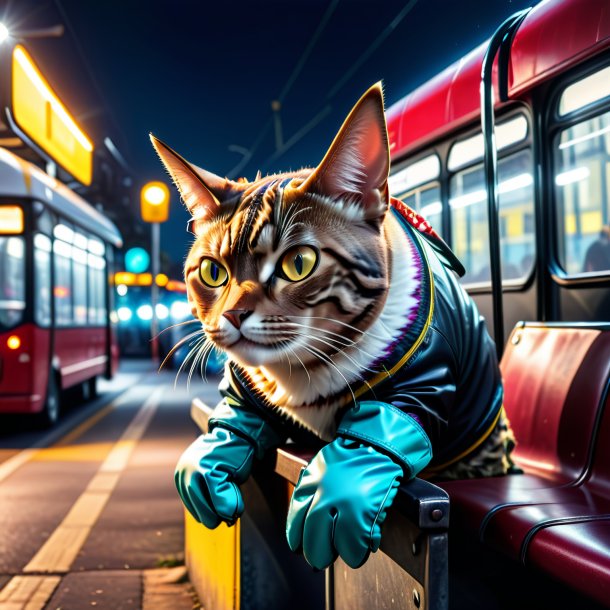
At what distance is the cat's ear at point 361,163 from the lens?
65.2 inches

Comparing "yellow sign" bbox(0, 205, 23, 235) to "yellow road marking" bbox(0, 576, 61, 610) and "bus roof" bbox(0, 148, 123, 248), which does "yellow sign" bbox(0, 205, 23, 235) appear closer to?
"bus roof" bbox(0, 148, 123, 248)

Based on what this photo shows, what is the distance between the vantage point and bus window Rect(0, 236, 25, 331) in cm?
946

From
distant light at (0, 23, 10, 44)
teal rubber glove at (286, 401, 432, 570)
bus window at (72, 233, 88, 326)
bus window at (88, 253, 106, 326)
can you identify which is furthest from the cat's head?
bus window at (88, 253, 106, 326)

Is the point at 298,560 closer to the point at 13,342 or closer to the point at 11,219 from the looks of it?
the point at 13,342

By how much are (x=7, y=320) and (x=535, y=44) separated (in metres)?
7.05

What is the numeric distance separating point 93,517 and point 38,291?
495 cm

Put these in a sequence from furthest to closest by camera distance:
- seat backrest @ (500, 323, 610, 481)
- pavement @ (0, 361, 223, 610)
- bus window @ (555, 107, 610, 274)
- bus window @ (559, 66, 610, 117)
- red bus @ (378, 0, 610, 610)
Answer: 1. bus window @ (555, 107, 610, 274)
2. bus window @ (559, 66, 610, 117)
3. pavement @ (0, 361, 223, 610)
4. seat backrest @ (500, 323, 610, 481)
5. red bus @ (378, 0, 610, 610)

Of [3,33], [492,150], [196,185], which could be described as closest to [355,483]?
[196,185]

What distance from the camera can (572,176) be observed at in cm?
488

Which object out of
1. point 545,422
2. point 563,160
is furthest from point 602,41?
point 545,422

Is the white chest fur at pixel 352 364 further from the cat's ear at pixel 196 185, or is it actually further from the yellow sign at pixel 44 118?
the yellow sign at pixel 44 118

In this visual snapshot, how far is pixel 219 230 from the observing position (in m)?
1.83

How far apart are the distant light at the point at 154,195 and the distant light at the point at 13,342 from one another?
6313mm

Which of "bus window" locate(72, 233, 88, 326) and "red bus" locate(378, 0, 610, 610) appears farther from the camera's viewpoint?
"bus window" locate(72, 233, 88, 326)
